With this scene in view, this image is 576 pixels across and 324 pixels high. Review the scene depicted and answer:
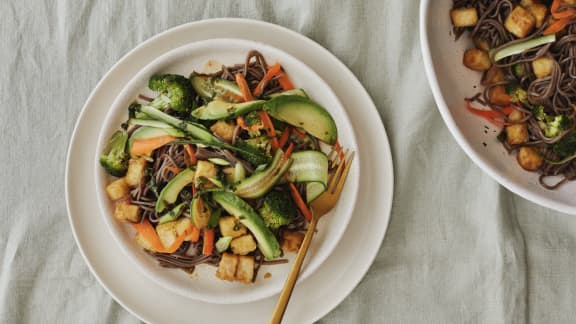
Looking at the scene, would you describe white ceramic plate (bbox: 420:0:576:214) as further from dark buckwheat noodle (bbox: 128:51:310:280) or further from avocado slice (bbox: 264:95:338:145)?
dark buckwheat noodle (bbox: 128:51:310:280)

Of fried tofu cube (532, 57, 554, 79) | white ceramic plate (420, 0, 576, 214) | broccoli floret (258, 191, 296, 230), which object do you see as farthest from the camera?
broccoli floret (258, 191, 296, 230)

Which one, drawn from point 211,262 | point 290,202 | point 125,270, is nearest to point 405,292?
point 290,202

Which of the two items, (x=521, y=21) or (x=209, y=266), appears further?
(x=209, y=266)

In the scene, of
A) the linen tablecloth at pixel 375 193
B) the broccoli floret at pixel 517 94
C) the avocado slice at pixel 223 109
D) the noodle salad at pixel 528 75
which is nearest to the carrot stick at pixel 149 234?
the linen tablecloth at pixel 375 193

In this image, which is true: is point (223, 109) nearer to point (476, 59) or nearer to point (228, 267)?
point (228, 267)

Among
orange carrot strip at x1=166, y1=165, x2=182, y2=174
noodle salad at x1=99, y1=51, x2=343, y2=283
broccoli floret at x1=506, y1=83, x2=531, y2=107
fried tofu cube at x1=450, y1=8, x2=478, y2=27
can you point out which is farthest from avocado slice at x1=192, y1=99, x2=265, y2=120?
broccoli floret at x1=506, y1=83, x2=531, y2=107

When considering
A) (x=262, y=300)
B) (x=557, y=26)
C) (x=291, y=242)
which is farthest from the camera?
(x=262, y=300)

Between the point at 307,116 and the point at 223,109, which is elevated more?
the point at 223,109

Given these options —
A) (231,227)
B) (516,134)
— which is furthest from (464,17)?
(231,227)
